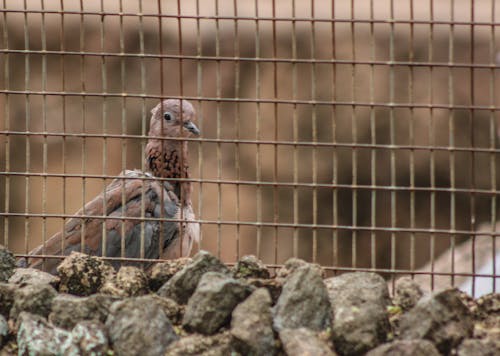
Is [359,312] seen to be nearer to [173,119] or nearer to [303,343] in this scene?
[303,343]

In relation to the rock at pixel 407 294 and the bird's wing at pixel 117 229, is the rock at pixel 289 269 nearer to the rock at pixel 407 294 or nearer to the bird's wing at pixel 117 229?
the rock at pixel 407 294

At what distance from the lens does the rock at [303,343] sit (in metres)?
4.80

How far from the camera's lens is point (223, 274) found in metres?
5.36

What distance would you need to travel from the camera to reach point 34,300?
529 cm

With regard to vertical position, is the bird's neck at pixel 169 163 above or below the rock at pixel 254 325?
above

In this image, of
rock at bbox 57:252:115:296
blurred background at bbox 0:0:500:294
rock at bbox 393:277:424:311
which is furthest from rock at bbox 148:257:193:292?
blurred background at bbox 0:0:500:294

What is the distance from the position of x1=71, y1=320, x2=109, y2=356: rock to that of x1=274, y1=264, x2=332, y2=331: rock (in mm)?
775

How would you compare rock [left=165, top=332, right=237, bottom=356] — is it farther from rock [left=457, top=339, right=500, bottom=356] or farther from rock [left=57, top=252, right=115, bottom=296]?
rock [left=457, top=339, right=500, bottom=356]

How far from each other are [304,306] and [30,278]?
4.77 feet

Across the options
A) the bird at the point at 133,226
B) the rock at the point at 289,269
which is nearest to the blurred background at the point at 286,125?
the bird at the point at 133,226

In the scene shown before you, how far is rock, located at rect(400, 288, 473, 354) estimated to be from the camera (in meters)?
4.89

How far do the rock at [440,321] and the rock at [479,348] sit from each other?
0.09m

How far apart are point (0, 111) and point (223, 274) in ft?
22.1

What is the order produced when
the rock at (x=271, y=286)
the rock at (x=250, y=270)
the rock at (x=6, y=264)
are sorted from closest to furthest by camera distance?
the rock at (x=271, y=286)
the rock at (x=250, y=270)
the rock at (x=6, y=264)
